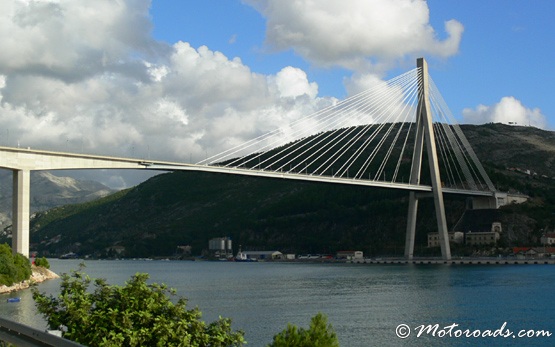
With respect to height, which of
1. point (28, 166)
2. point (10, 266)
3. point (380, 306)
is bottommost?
point (380, 306)

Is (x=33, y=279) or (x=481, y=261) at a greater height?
(x=481, y=261)

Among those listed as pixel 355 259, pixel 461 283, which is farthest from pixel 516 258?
pixel 461 283

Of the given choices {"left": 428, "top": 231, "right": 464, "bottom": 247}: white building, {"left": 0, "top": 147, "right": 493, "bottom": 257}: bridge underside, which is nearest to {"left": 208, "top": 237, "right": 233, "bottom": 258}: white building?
{"left": 428, "top": 231, "right": 464, "bottom": 247}: white building

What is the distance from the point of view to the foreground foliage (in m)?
48.2

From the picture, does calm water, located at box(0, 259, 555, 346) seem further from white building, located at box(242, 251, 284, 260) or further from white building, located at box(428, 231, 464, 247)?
white building, located at box(242, 251, 284, 260)

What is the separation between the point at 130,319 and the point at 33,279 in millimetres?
44196

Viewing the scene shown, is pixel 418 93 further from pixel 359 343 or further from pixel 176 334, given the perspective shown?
pixel 176 334

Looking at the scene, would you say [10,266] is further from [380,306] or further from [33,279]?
[380,306]

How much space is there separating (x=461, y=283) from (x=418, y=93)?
87.4ft

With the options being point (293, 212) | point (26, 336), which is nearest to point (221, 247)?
point (293, 212)

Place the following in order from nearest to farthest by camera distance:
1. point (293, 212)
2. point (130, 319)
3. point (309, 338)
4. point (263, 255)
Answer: point (130, 319) < point (309, 338) < point (263, 255) < point (293, 212)

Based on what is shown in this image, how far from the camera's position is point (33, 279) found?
5625 centimetres

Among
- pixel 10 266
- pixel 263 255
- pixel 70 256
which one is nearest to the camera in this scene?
pixel 10 266

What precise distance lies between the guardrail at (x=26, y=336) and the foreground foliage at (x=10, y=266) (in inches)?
1393
